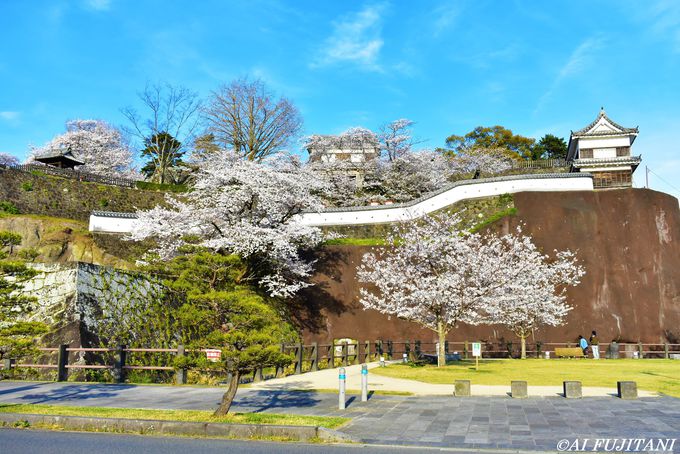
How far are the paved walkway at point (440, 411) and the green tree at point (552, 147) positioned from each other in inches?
2032

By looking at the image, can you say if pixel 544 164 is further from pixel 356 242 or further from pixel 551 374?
pixel 551 374

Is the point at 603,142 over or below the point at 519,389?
over

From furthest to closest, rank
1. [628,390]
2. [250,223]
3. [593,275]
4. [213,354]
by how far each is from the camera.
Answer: [593,275], [250,223], [628,390], [213,354]

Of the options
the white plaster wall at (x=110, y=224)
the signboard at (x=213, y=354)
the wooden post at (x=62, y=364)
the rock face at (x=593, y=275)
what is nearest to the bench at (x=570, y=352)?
the rock face at (x=593, y=275)

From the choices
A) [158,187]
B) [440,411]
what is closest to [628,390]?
[440,411]

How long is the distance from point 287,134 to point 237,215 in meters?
19.9

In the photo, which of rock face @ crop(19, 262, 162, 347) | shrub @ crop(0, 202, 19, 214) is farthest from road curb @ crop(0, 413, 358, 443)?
shrub @ crop(0, 202, 19, 214)

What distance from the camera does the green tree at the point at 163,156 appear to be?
156 ft

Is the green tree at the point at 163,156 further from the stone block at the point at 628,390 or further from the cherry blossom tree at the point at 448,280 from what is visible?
the stone block at the point at 628,390

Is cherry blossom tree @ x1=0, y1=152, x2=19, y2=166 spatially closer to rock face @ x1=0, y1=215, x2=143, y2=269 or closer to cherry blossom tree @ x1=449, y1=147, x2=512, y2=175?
rock face @ x1=0, y1=215, x2=143, y2=269

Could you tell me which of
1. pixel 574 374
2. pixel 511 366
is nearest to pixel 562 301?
pixel 511 366

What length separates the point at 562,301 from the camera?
1069 inches

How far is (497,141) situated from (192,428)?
5608 centimetres

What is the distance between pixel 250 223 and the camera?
25234 mm
